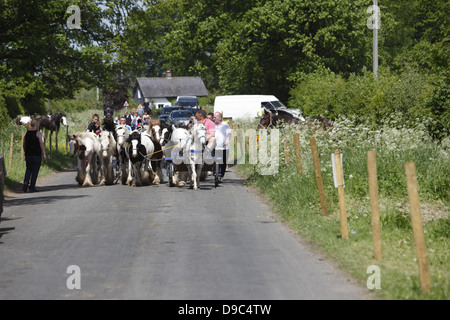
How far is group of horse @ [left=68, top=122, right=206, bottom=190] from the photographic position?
72.6ft

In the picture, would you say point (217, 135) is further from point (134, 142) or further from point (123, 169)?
A: point (123, 169)

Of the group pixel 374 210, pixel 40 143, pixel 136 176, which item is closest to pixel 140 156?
pixel 136 176

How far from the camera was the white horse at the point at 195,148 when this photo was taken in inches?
843

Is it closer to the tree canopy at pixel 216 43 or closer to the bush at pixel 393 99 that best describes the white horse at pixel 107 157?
the tree canopy at pixel 216 43

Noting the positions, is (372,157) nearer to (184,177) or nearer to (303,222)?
(303,222)

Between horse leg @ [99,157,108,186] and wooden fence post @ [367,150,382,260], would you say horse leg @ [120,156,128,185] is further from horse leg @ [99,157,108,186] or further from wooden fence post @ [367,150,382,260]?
wooden fence post @ [367,150,382,260]

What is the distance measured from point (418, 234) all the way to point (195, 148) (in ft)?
43.5

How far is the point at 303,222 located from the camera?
14055 mm

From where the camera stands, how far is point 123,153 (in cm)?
2300
